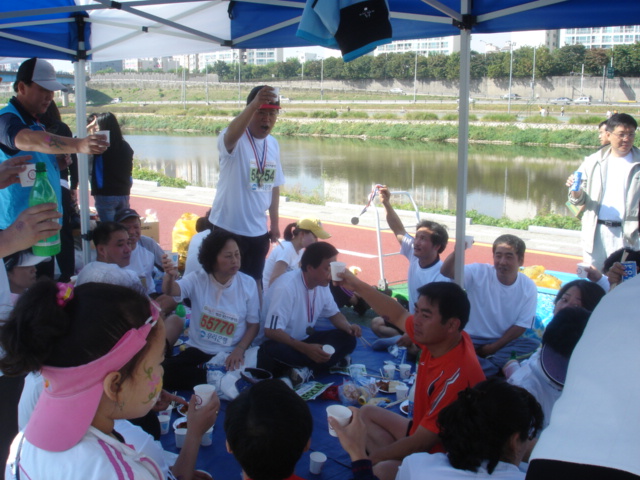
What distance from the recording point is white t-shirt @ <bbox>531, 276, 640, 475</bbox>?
653mm

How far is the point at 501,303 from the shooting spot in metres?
4.10

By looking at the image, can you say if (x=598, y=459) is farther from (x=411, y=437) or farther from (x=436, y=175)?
(x=436, y=175)

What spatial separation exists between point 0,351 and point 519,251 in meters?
3.49

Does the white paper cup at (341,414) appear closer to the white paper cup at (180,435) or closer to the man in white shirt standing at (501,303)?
the white paper cup at (180,435)

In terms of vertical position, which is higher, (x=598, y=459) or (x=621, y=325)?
(x=621, y=325)

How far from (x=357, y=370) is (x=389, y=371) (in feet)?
0.75

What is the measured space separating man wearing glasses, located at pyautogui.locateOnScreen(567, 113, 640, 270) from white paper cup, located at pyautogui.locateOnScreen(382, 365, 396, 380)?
2378 millimetres

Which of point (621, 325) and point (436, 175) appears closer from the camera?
point (621, 325)

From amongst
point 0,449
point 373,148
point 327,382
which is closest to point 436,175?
point 373,148

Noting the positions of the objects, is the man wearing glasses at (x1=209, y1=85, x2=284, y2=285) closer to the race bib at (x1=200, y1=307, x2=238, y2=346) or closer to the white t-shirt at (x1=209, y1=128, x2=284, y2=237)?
the white t-shirt at (x1=209, y1=128, x2=284, y2=237)

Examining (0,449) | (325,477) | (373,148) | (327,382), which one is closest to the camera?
(0,449)

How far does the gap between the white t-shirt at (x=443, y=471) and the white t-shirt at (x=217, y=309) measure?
2.25 metres

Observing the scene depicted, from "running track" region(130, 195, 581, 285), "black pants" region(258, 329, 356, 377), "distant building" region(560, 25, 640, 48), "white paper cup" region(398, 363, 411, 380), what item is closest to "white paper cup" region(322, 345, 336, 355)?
"black pants" region(258, 329, 356, 377)

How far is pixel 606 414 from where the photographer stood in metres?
0.67
